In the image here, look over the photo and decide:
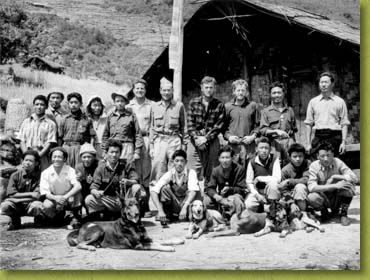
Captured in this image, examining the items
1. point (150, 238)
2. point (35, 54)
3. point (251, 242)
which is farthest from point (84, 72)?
point (251, 242)

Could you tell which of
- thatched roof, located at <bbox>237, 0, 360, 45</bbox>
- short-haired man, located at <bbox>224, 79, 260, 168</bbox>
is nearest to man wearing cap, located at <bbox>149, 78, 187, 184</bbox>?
short-haired man, located at <bbox>224, 79, 260, 168</bbox>

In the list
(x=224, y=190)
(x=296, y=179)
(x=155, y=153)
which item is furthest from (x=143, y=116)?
(x=296, y=179)

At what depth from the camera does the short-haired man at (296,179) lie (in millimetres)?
4742

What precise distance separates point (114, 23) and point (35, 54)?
0.88 m

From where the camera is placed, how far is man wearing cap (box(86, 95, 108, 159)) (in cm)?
509

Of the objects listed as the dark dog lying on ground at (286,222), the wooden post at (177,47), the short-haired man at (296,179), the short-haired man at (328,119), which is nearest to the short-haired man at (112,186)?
the wooden post at (177,47)

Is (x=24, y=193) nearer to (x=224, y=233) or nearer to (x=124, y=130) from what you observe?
(x=124, y=130)

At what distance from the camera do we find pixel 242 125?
507 cm

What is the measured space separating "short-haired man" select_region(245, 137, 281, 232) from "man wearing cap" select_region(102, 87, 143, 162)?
1073 millimetres

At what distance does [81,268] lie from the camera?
4453mm

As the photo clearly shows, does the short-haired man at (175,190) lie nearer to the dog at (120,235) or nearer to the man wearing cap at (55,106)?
the dog at (120,235)

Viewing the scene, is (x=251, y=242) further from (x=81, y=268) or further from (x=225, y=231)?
(x=81, y=268)

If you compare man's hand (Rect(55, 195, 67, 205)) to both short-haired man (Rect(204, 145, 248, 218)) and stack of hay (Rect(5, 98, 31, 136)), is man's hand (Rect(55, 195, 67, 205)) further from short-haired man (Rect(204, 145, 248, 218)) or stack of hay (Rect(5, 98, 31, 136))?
short-haired man (Rect(204, 145, 248, 218))

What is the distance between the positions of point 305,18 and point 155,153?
2.29m
